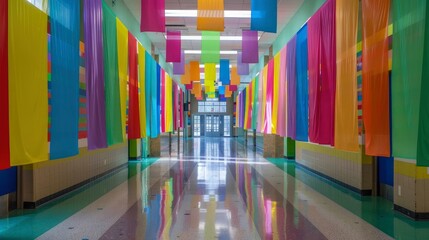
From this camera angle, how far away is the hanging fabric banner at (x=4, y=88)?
14.1ft

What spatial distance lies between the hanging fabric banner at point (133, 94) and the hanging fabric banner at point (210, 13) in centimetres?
273

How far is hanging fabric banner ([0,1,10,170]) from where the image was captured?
431 centimetres

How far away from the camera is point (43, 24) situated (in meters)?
5.36

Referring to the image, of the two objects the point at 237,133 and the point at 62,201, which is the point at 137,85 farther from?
the point at 237,133

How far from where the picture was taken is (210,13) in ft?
27.0

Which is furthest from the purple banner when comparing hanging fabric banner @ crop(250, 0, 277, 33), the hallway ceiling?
the hallway ceiling

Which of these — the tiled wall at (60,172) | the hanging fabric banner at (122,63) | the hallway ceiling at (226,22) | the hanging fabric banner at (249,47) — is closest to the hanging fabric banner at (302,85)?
the hallway ceiling at (226,22)

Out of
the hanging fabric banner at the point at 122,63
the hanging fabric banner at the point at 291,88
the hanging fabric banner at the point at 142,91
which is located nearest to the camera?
the hanging fabric banner at the point at 122,63

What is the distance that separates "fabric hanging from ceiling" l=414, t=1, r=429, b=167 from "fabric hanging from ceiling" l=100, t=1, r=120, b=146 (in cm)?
549

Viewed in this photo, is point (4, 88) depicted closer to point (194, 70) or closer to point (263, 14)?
point (263, 14)

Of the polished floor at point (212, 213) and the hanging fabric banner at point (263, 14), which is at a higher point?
the hanging fabric banner at point (263, 14)

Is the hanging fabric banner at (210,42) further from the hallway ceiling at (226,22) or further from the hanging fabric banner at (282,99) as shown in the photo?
the hanging fabric banner at (282,99)

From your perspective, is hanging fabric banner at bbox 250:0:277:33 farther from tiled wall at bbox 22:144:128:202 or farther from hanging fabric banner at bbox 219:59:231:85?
hanging fabric banner at bbox 219:59:231:85

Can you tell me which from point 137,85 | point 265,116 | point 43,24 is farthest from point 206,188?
point 265,116
